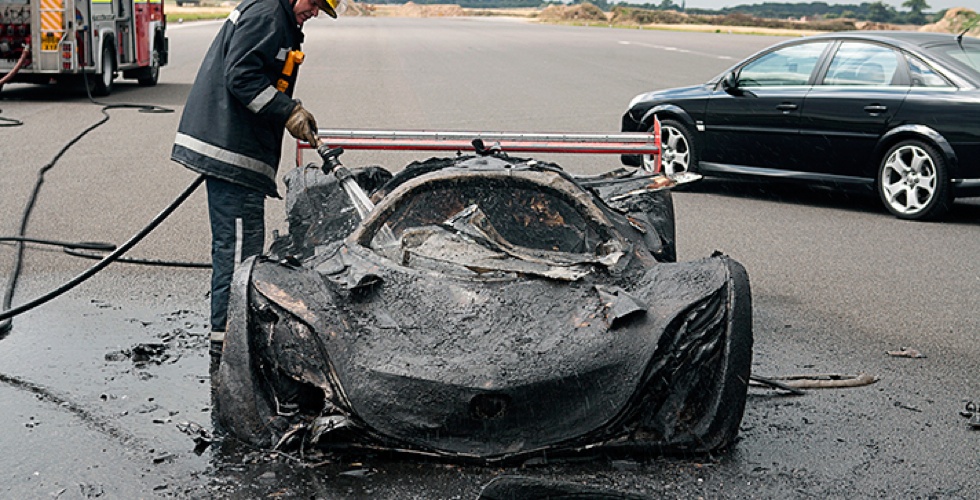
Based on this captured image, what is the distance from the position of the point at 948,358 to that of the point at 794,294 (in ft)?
5.44

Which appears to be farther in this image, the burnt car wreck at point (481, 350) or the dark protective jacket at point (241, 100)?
Result: the dark protective jacket at point (241, 100)

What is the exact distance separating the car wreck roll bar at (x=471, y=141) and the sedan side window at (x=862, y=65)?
12.8ft

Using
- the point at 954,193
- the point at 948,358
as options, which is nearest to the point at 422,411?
the point at 948,358

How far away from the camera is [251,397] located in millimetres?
4930

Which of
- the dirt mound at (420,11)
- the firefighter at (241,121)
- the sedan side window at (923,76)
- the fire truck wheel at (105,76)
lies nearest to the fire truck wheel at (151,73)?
the fire truck wheel at (105,76)

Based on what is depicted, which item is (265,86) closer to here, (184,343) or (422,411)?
(184,343)

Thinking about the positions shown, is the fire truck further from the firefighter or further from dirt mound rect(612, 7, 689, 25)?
dirt mound rect(612, 7, 689, 25)

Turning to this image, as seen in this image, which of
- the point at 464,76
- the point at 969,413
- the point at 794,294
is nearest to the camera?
the point at 969,413

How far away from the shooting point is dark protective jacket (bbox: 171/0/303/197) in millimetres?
6477

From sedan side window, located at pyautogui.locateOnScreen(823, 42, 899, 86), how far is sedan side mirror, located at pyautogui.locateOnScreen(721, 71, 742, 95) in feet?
2.94

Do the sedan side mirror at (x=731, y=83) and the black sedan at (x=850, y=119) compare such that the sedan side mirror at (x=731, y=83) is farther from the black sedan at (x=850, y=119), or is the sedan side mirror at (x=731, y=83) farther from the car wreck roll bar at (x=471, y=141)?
the car wreck roll bar at (x=471, y=141)

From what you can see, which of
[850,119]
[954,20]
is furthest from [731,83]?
[954,20]

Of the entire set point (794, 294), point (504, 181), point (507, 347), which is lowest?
point (794, 294)

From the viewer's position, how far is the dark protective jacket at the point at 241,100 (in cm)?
648
